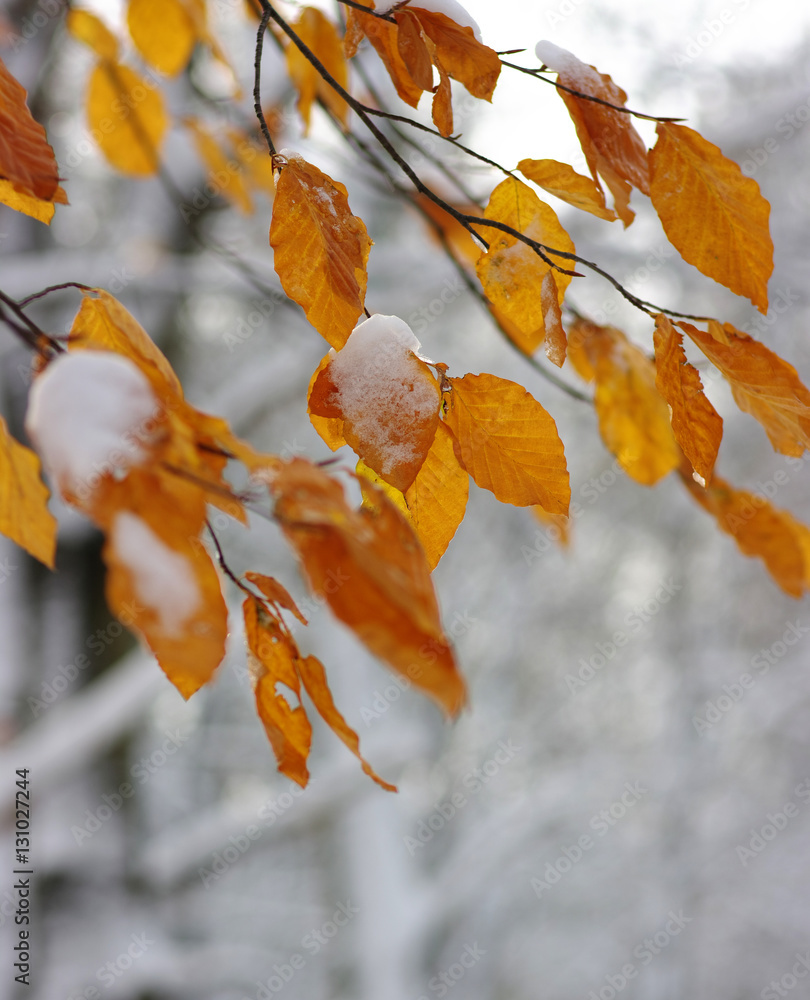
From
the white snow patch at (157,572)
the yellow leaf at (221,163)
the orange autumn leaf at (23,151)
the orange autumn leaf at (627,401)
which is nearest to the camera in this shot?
the white snow patch at (157,572)

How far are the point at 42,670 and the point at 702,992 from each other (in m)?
4.77

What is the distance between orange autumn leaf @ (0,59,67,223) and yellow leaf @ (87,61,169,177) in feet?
3.03

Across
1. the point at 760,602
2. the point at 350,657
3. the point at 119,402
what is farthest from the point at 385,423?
the point at 760,602

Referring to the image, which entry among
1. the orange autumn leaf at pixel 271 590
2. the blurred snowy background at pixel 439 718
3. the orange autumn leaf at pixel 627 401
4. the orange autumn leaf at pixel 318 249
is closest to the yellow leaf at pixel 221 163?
the blurred snowy background at pixel 439 718

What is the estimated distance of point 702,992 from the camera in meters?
4.51

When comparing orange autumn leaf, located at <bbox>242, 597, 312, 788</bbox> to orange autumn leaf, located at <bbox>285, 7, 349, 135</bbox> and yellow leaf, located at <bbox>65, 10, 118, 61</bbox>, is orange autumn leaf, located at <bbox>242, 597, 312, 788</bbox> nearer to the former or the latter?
orange autumn leaf, located at <bbox>285, 7, 349, 135</bbox>

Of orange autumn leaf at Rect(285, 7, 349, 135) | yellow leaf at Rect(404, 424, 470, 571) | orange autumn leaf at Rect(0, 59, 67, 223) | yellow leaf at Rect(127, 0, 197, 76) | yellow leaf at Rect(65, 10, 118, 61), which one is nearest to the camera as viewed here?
orange autumn leaf at Rect(0, 59, 67, 223)

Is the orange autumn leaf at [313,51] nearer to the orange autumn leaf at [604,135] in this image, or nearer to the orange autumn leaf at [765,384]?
the orange autumn leaf at [604,135]

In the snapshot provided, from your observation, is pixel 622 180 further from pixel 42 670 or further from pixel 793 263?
pixel 42 670

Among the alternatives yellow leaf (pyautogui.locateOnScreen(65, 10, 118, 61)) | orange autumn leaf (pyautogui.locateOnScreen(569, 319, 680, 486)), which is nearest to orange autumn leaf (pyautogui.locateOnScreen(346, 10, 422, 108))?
orange autumn leaf (pyautogui.locateOnScreen(569, 319, 680, 486))

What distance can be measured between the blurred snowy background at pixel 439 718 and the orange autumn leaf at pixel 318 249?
72 centimetres

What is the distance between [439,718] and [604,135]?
325 centimetres

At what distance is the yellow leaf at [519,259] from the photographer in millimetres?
433

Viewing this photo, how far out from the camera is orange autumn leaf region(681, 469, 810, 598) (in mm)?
678
